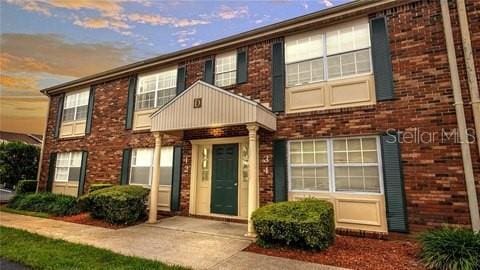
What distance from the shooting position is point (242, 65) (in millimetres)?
7777

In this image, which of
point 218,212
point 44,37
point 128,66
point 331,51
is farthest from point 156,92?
point 44,37

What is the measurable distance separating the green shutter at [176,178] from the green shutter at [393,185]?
6.10 metres

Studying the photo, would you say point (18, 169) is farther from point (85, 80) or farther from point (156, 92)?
point (156, 92)

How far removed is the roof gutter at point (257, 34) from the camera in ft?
20.3

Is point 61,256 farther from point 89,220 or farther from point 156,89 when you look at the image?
point 156,89

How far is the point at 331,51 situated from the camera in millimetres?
6691

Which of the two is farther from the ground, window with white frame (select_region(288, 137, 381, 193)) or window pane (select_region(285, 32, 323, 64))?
window pane (select_region(285, 32, 323, 64))

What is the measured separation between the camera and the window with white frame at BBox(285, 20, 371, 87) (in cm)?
633

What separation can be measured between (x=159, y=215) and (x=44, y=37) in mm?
13677

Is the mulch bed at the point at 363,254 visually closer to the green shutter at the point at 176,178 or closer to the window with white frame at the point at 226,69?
the green shutter at the point at 176,178

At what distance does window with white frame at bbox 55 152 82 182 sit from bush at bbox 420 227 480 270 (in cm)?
1251

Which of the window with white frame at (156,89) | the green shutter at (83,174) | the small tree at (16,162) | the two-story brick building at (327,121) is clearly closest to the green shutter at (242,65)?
the two-story brick building at (327,121)

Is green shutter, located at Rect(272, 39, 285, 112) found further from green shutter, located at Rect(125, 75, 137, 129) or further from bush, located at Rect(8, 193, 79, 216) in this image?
bush, located at Rect(8, 193, 79, 216)

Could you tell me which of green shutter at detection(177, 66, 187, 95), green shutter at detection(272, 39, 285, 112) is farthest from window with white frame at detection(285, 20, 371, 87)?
green shutter at detection(177, 66, 187, 95)
